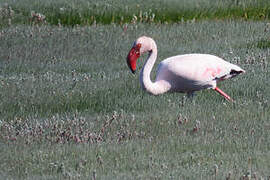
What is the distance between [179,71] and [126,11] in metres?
6.11

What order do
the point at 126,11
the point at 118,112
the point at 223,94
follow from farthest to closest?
the point at 126,11
the point at 223,94
the point at 118,112

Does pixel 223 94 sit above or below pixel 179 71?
below

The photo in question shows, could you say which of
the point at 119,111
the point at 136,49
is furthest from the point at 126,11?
the point at 119,111

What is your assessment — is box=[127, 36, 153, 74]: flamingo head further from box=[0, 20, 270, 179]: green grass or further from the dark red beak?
box=[0, 20, 270, 179]: green grass

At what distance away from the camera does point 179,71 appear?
29.1ft

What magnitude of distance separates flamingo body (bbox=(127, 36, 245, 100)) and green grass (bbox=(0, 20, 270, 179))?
0.22m

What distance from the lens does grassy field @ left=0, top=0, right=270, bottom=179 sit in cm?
666

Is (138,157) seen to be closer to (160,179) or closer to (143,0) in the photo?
(160,179)

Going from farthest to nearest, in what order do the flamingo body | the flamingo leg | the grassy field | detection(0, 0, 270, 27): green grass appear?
detection(0, 0, 270, 27): green grass, the flamingo leg, the flamingo body, the grassy field

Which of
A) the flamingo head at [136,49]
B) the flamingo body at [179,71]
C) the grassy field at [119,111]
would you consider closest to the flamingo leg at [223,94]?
the flamingo body at [179,71]

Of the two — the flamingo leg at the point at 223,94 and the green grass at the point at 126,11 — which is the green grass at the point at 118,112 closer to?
the flamingo leg at the point at 223,94

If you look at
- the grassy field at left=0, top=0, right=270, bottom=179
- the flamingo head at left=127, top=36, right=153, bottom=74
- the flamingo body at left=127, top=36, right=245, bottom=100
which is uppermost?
the flamingo head at left=127, top=36, right=153, bottom=74

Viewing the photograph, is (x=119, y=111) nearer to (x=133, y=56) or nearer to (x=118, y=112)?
(x=118, y=112)

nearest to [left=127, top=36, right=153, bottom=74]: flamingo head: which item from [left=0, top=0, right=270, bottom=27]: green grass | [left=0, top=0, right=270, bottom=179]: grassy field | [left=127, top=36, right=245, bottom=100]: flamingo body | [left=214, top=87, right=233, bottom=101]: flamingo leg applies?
[left=127, top=36, right=245, bottom=100]: flamingo body
